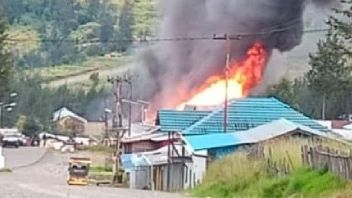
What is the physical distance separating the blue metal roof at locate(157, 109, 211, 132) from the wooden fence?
79.0 feet

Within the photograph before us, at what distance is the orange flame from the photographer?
191 ft

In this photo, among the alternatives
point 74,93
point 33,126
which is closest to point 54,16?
point 74,93

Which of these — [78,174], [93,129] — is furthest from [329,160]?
[93,129]

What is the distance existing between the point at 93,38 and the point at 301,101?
92380mm

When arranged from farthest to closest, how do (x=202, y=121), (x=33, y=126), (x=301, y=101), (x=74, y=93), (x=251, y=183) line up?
1. (x=74, y=93)
2. (x=33, y=126)
3. (x=301, y=101)
4. (x=202, y=121)
5. (x=251, y=183)

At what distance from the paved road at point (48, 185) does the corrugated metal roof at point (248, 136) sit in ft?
17.3

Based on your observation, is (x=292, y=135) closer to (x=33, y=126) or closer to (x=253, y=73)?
(x=253, y=73)

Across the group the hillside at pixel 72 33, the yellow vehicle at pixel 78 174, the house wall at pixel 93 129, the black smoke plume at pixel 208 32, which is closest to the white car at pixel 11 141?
the black smoke plume at pixel 208 32

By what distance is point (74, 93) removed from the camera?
14562cm

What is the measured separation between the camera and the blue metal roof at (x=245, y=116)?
54.2m

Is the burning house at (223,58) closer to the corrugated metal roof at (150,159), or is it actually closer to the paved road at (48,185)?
the corrugated metal roof at (150,159)

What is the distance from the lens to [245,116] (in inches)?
2197

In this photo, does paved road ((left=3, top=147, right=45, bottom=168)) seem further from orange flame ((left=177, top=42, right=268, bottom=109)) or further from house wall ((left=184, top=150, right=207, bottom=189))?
house wall ((left=184, top=150, right=207, bottom=189))

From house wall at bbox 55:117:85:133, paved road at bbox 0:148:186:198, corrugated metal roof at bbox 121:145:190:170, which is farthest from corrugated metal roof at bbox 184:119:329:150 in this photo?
house wall at bbox 55:117:85:133
